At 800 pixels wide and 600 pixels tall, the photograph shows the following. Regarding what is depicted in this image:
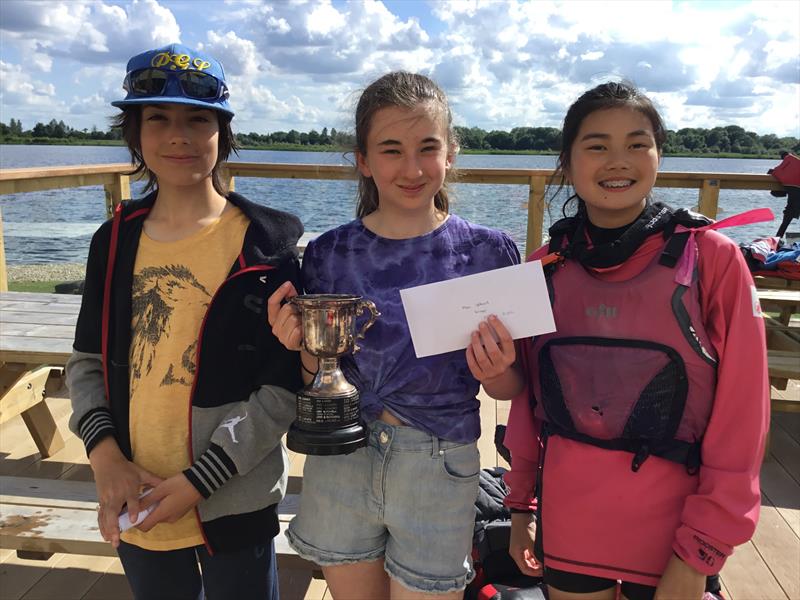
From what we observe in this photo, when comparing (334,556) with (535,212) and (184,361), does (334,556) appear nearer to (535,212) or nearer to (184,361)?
(184,361)

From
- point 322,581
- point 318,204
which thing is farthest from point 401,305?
point 318,204

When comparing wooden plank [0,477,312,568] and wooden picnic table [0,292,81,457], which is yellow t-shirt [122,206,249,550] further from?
wooden picnic table [0,292,81,457]

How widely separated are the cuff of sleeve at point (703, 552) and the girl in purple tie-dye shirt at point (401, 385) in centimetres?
43

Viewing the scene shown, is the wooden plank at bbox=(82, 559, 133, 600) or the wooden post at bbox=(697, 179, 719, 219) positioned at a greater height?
the wooden post at bbox=(697, 179, 719, 219)

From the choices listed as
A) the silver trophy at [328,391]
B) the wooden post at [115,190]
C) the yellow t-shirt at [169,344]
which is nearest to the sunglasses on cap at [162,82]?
the yellow t-shirt at [169,344]

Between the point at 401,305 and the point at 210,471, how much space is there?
545 mm

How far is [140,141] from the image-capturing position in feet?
5.11

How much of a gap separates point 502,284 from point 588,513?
52cm

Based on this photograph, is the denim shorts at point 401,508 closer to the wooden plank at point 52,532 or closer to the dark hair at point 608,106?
the dark hair at point 608,106

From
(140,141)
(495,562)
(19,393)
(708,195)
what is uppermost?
(140,141)

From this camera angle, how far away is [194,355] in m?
1.46

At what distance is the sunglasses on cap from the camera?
4.70 ft

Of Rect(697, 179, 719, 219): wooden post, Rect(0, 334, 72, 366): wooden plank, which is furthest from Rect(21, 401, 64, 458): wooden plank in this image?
Rect(697, 179, 719, 219): wooden post

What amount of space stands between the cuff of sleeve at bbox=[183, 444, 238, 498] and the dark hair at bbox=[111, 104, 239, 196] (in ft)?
2.09
